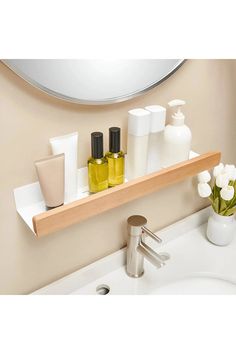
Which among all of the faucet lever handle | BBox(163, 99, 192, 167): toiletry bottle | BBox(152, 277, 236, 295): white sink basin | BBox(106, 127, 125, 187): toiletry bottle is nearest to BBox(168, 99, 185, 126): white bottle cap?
BBox(163, 99, 192, 167): toiletry bottle

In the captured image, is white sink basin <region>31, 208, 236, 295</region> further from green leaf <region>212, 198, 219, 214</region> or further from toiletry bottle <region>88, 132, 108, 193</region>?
toiletry bottle <region>88, 132, 108, 193</region>

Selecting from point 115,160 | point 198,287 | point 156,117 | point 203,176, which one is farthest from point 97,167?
point 198,287

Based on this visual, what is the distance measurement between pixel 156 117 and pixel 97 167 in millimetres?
179

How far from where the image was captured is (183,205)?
3.59 feet

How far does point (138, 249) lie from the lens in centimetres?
92

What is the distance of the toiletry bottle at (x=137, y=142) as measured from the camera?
2.59 ft

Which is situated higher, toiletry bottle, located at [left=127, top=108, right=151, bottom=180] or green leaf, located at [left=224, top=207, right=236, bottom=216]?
toiletry bottle, located at [left=127, top=108, right=151, bottom=180]

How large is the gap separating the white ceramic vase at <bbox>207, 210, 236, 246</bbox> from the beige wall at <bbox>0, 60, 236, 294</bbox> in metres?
0.08

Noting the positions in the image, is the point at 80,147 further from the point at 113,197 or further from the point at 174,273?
the point at 174,273

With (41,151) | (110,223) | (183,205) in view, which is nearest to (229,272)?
(183,205)

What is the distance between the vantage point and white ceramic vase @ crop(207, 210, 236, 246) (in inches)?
41.6

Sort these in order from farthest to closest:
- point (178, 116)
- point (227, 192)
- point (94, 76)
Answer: point (227, 192) < point (178, 116) < point (94, 76)
